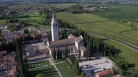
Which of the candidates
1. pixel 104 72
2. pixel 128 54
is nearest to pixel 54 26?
pixel 104 72

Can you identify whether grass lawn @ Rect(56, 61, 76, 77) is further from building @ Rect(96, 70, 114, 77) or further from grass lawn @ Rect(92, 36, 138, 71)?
grass lawn @ Rect(92, 36, 138, 71)

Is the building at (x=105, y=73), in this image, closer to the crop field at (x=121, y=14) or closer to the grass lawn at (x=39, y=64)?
the grass lawn at (x=39, y=64)

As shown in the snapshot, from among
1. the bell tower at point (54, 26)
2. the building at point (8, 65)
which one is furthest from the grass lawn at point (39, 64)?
the bell tower at point (54, 26)

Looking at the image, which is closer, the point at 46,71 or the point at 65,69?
the point at 46,71

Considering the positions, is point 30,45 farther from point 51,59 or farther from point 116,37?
point 116,37

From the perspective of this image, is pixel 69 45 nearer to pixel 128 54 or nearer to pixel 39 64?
pixel 39 64

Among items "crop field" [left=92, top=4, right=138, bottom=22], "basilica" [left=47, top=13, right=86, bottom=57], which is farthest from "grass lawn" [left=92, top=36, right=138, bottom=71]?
"crop field" [left=92, top=4, right=138, bottom=22]
